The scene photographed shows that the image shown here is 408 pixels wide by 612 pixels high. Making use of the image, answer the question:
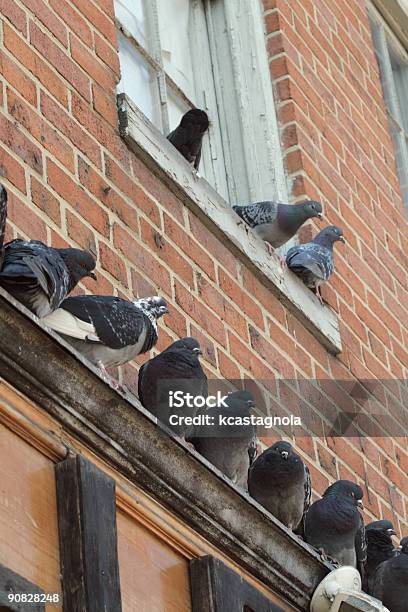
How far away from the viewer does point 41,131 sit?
15.8ft

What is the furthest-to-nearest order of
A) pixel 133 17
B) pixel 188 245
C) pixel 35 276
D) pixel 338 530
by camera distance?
1. pixel 133 17
2. pixel 188 245
3. pixel 338 530
4. pixel 35 276

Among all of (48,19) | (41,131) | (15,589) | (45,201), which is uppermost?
(48,19)

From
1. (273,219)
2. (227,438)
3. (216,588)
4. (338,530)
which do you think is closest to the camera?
(216,588)

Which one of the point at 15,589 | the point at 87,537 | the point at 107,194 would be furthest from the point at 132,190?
the point at 15,589

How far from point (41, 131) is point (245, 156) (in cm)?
166

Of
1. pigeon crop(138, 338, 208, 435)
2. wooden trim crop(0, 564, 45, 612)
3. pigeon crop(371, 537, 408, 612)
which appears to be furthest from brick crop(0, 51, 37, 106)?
wooden trim crop(0, 564, 45, 612)

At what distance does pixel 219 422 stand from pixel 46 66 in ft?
4.02

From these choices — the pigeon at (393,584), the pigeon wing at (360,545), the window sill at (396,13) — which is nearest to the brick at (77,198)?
the pigeon wing at (360,545)

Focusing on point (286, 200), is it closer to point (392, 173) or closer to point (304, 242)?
point (304, 242)

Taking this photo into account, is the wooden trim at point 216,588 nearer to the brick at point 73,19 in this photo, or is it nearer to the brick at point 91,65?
the brick at point 91,65

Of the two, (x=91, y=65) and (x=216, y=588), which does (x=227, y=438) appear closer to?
(x=216, y=588)

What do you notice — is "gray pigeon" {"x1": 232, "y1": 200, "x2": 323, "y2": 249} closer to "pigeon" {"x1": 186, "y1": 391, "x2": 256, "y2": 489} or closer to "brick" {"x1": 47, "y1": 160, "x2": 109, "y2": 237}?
"brick" {"x1": 47, "y1": 160, "x2": 109, "y2": 237}

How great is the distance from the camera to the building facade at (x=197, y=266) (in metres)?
3.59

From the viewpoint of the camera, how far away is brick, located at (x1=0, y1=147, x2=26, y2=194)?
14.8 feet
